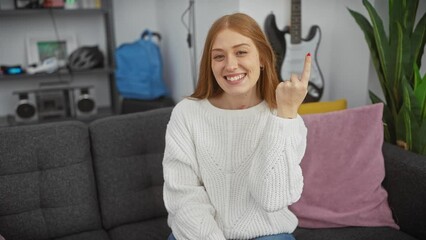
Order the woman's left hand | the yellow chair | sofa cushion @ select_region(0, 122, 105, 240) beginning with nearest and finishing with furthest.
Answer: the woman's left hand
sofa cushion @ select_region(0, 122, 105, 240)
the yellow chair

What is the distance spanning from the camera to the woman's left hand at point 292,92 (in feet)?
3.76

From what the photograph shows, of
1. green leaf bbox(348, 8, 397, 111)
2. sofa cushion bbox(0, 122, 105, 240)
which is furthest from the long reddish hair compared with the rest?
green leaf bbox(348, 8, 397, 111)

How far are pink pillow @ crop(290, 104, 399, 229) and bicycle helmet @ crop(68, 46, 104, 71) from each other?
87.2 inches

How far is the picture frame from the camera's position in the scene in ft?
11.1

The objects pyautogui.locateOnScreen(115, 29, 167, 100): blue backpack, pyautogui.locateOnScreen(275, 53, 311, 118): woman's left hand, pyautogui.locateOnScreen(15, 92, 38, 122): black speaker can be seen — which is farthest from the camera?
pyautogui.locateOnScreen(115, 29, 167, 100): blue backpack

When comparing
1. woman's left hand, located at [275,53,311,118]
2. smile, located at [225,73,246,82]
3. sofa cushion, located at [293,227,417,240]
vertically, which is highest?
smile, located at [225,73,246,82]

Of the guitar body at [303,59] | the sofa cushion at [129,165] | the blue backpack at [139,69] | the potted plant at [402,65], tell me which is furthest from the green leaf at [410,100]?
the blue backpack at [139,69]

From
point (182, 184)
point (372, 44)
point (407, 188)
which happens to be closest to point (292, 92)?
point (182, 184)

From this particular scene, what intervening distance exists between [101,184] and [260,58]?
0.78 metres

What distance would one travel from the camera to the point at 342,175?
5.35 feet

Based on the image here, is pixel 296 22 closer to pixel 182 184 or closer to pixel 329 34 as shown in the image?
pixel 329 34

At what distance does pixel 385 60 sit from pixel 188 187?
1.12 metres

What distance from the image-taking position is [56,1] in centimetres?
317

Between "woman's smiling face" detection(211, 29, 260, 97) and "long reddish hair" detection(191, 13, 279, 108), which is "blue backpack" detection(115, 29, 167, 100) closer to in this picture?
"long reddish hair" detection(191, 13, 279, 108)
